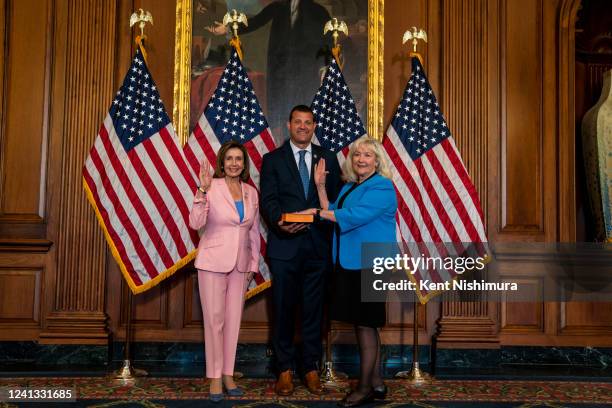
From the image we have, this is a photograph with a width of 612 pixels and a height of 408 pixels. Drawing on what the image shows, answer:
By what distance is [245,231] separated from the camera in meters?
4.34

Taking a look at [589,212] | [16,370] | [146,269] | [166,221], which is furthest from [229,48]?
[589,212]

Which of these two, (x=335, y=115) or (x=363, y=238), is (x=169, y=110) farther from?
(x=363, y=238)

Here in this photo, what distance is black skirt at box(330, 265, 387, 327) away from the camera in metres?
3.96

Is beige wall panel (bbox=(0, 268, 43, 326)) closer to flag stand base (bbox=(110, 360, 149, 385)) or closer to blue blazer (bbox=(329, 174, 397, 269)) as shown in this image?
flag stand base (bbox=(110, 360, 149, 385))

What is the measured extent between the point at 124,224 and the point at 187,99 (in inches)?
56.8

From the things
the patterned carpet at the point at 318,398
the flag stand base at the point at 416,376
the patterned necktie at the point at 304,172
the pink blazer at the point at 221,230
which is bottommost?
the patterned carpet at the point at 318,398

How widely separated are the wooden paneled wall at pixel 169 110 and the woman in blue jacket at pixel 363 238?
65.7 inches

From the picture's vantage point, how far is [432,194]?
16.8 ft

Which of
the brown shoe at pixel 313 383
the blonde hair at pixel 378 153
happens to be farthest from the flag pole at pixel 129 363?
the blonde hair at pixel 378 153

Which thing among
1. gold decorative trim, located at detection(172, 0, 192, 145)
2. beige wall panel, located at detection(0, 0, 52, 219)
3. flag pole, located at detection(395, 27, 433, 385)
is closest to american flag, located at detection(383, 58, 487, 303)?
flag pole, located at detection(395, 27, 433, 385)

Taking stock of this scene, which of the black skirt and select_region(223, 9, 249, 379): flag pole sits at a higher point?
select_region(223, 9, 249, 379): flag pole

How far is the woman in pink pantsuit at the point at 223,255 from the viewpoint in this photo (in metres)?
4.16

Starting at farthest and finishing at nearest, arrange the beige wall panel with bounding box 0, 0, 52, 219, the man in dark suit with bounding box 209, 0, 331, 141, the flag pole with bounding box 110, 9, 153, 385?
the man in dark suit with bounding box 209, 0, 331, 141 → the beige wall panel with bounding box 0, 0, 52, 219 → the flag pole with bounding box 110, 9, 153, 385

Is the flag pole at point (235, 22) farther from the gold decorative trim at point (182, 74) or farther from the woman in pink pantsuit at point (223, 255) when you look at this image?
the woman in pink pantsuit at point (223, 255)
